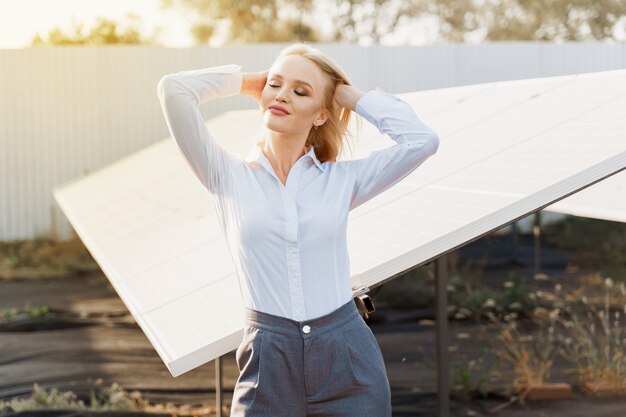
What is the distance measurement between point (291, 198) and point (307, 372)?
46cm

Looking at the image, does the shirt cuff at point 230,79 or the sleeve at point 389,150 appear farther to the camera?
the shirt cuff at point 230,79

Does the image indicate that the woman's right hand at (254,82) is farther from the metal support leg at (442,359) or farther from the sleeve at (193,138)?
A: the metal support leg at (442,359)

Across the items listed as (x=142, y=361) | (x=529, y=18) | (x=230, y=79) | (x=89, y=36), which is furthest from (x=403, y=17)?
(x=230, y=79)

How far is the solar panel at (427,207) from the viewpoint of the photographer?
370cm

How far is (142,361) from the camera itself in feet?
30.0

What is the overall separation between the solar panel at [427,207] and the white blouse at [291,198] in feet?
2.22

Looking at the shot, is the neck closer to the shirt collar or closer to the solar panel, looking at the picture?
the shirt collar

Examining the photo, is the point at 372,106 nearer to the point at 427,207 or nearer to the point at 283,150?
the point at 283,150

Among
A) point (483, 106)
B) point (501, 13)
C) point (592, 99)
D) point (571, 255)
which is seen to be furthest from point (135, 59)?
point (501, 13)

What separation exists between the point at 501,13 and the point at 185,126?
103 feet

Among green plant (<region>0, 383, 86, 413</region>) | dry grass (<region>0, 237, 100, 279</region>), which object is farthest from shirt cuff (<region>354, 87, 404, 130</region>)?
dry grass (<region>0, 237, 100, 279</region>)

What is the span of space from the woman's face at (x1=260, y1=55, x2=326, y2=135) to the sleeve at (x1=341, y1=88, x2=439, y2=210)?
0.51 ft

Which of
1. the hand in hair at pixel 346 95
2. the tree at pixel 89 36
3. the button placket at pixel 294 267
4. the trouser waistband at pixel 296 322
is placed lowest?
the trouser waistband at pixel 296 322

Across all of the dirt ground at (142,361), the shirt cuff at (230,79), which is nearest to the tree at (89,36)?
the dirt ground at (142,361)
